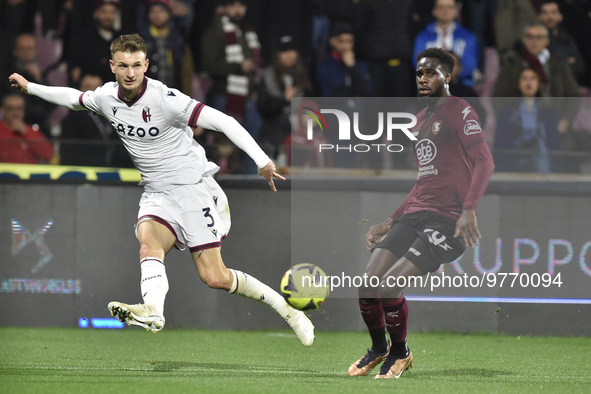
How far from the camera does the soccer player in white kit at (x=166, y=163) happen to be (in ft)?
23.4

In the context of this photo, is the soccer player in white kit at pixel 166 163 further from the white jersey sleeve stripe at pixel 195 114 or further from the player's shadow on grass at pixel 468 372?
the player's shadow on grass at pixel 468 372

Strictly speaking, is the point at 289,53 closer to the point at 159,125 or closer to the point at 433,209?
the point at 159,125

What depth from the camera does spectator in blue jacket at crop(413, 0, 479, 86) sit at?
1123 cm

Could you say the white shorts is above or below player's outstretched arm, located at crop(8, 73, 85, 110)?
Answer: below

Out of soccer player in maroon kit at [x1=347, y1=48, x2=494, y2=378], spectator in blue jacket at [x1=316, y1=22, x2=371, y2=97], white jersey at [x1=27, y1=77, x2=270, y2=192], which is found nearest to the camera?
white jersey at [x1=27, y1=77, x2=270, y2=192]

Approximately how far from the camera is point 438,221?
7.49m

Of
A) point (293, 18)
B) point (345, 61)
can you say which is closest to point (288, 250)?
point (345, 61)

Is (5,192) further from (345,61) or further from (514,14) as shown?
(514,14)

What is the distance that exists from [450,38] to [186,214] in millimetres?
4936

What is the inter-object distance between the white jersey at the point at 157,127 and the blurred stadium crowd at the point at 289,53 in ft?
9.03

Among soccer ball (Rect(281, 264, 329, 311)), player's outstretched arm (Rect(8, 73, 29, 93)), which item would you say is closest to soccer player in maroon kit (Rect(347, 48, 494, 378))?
soccer ball (Rect(281, 264, 329, 311))

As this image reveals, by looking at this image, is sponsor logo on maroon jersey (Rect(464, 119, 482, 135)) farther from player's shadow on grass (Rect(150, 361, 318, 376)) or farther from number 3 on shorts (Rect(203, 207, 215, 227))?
player's shadow on grass (Rect(150, 361, 318, 376))

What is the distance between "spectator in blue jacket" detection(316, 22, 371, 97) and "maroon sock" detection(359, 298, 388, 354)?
4.14 metres

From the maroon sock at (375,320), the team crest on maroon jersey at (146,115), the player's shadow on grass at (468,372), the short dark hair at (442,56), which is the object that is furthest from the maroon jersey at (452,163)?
the team crest on maroon jersey at (146,115)
